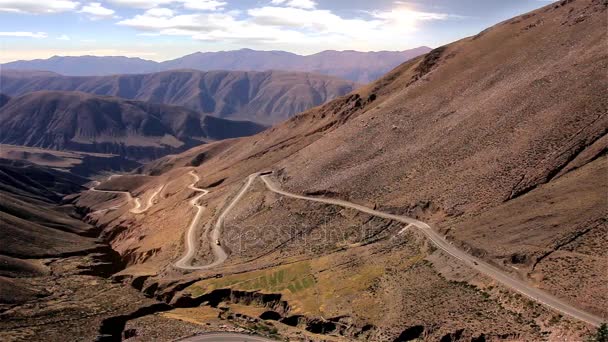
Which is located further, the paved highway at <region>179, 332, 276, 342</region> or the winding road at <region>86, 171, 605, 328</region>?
the paved highway at <region>179, 332, 276, 342</region>

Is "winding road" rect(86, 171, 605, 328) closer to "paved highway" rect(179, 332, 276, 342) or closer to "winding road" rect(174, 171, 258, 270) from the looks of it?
"winding road" rect(174, 171, 258, 270)

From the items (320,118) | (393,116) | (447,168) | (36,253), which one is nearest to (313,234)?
(447,168)

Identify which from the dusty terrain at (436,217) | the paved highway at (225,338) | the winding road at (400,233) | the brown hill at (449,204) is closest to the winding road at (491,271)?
the winding road at (400,233)

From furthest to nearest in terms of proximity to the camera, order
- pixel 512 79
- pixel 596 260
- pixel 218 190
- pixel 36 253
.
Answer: pixel 218 190 < pixel 36 253 < pixel 512 79 < pixel 596 260

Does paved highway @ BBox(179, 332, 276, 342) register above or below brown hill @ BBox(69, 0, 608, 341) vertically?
below

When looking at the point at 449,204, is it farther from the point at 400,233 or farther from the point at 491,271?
the point at 491,271

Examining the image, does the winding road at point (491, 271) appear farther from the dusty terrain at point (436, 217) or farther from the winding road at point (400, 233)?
the dusty terrain at point (436, 217)

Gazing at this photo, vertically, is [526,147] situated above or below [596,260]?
above

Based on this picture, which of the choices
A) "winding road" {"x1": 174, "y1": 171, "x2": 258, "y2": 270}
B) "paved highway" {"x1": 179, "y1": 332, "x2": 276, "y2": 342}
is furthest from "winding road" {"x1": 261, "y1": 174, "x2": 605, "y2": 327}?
"paved highway" {"x1": 179, "y1": 332, "x2": 276, "y2": 342}

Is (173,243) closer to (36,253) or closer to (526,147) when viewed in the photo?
(36,253)
